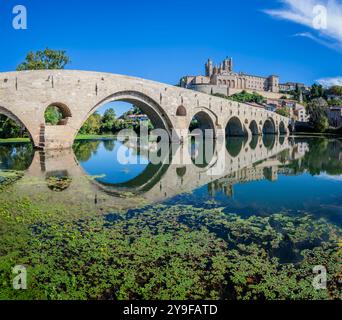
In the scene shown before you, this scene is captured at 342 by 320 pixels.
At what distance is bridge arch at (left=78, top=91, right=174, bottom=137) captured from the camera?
80.1 feet

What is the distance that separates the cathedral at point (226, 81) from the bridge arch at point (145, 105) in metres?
65.7

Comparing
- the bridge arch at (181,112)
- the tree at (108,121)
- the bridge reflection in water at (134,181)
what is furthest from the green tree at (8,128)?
the tree at (108,121)

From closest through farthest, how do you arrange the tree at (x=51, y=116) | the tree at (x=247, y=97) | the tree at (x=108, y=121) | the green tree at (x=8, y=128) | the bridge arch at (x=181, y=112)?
the tree at (x=51, y=116) < the green tree at (x=8, y=128) < the bridge arch at (x=181, y=112) < the tree at (x=108, y=121) < the tree at (x=247, y=97)

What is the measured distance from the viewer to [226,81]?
101062 millimetres

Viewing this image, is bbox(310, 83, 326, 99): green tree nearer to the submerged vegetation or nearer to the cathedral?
the cathedral

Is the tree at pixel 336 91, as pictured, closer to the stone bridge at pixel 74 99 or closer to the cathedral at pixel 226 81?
the cathedral at pixel 226 81

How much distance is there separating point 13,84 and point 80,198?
13.7 m

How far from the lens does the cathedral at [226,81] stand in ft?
311

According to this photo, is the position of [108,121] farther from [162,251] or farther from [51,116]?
[162,251]

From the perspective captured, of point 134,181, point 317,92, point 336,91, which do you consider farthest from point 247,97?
point 134,181

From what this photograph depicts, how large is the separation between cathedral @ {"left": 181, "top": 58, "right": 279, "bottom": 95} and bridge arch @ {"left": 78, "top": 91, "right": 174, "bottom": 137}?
65.7m

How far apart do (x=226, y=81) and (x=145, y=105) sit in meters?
78.1

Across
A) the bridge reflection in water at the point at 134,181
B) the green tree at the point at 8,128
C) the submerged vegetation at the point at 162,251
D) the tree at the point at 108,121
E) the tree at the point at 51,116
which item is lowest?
the submerged vegetation at the point at 162,251

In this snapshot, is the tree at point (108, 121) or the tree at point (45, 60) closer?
the tree at point (45, 60)
